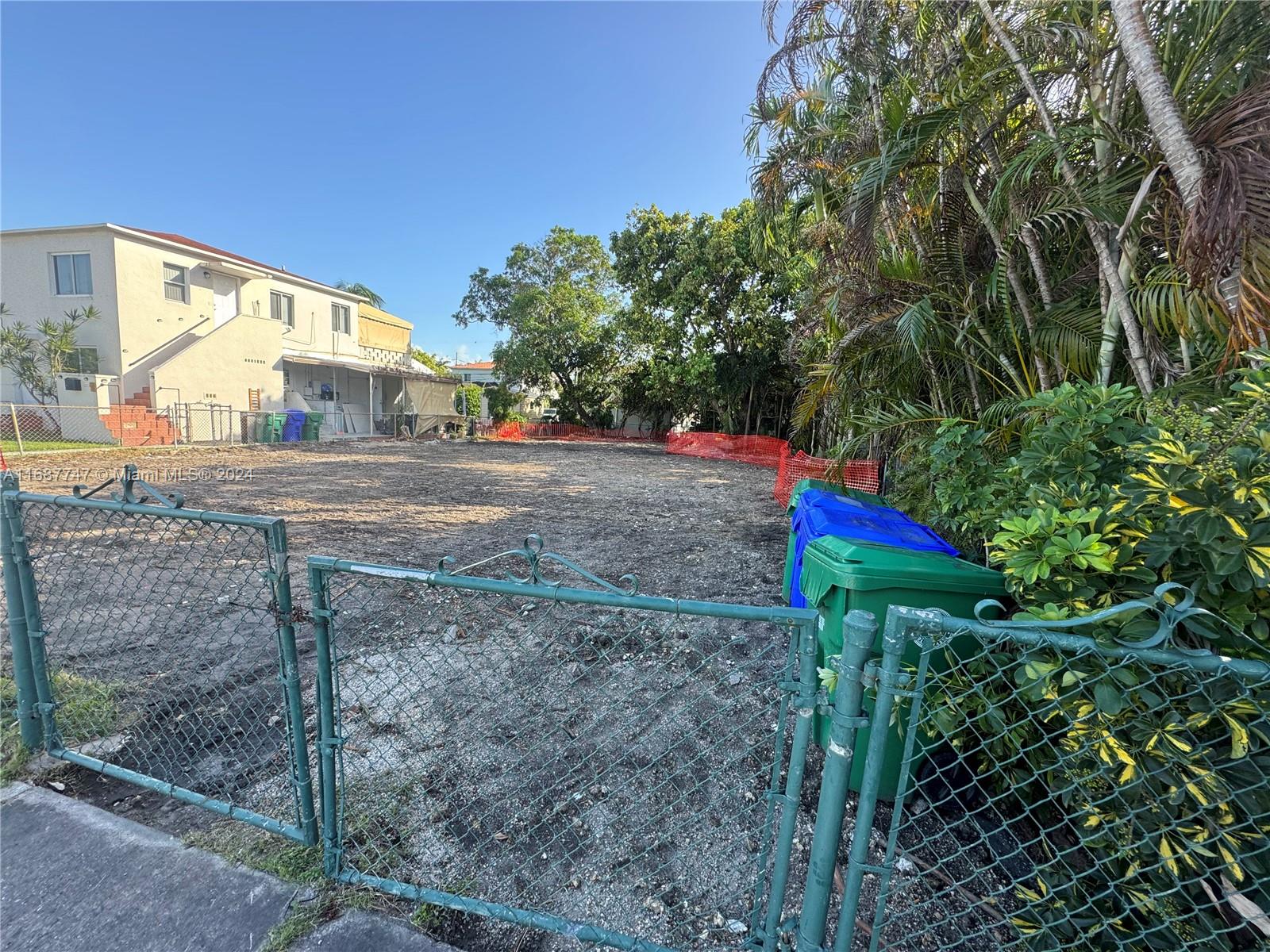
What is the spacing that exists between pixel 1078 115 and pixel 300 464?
15.0 metres

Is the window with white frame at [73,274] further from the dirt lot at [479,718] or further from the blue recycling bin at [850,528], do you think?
the blue recycling bin at [850,528]

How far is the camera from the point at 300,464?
518 inches

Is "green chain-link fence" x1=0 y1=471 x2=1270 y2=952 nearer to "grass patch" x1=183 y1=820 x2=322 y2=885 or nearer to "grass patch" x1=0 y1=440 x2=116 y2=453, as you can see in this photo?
"grass patch" x1=183 y1=820 x2=322 y2=885

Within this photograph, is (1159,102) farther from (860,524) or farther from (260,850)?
(260,850)

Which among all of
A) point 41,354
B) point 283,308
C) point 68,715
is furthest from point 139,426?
point 68,715

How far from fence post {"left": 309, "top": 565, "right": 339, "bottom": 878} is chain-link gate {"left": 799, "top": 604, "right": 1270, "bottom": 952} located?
1.50 meters

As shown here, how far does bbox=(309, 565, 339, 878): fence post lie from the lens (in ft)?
5.39

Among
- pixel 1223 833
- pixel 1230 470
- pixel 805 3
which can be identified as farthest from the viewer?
pixel 805 3

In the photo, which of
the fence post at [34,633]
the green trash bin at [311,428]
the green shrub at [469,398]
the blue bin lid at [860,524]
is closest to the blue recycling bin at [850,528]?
the blue bin lid at [860,524]

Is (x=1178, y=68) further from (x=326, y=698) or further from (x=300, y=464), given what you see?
(x=300, y=464)

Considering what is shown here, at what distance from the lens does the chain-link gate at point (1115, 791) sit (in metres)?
1.26

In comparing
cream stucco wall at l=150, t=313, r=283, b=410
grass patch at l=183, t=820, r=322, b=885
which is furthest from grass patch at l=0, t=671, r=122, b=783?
cream stucco wall at l=150, t=313, r=283, b=410

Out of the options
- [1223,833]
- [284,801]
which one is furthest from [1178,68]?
[284,801]

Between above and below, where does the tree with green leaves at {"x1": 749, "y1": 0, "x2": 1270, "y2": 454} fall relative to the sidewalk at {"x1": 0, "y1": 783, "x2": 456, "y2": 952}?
above
